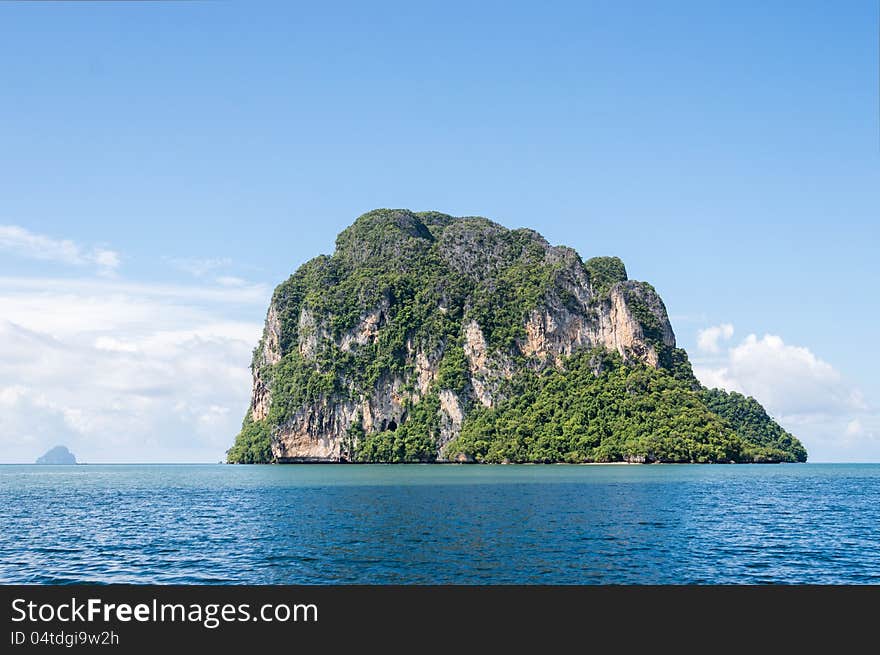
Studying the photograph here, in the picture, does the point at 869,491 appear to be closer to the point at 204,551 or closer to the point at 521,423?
the point at 204,551

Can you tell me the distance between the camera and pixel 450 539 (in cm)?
4056

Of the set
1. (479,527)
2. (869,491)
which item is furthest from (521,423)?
(479,527)

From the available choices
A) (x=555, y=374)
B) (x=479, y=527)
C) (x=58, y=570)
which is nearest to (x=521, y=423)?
(x=555, y=374)

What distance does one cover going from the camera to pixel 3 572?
32.5 meters

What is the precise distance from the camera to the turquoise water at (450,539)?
3158 cm

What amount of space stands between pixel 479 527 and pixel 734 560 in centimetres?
1574

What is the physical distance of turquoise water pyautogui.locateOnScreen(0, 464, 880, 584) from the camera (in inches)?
1243
